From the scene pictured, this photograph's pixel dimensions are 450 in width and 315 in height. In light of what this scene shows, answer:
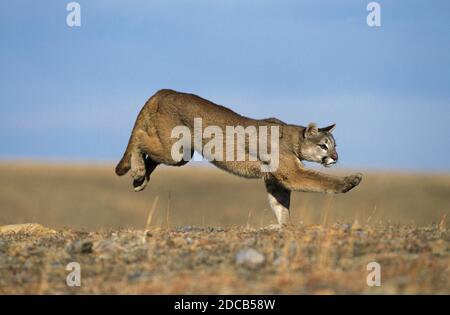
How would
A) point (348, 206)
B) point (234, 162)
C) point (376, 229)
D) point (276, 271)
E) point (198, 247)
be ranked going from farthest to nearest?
1. point (348, 206)
2. point (234, 162)
3. point (376, 229)
4. point (198, 247)
5. point (276, 271)

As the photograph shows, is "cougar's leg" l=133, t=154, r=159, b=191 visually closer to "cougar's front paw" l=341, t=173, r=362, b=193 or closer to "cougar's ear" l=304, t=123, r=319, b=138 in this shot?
"cougar's ear" l=304, t=123, r=319, b=138

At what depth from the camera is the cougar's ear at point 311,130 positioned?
15531mm

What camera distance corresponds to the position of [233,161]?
14898 mm

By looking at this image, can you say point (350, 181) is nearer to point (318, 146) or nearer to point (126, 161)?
point (318, 146)

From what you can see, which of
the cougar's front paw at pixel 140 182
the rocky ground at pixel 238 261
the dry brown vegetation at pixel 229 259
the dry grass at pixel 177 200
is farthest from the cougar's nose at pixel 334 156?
the dry grass at pixel 177 200

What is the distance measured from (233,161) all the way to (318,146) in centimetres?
174

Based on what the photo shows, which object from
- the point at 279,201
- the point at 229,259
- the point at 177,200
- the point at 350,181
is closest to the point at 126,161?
the point at 279,201

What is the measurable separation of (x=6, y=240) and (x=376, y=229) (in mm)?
5629

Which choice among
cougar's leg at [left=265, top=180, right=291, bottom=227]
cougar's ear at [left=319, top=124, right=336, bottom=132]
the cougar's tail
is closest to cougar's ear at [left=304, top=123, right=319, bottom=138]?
cougar's ear at [left=319, top=124, right=336, bottom=132]
